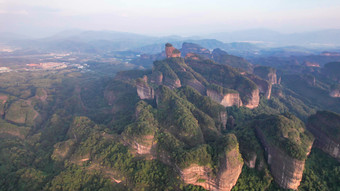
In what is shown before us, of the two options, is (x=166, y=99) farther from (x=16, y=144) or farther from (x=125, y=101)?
(x=16, y=144)

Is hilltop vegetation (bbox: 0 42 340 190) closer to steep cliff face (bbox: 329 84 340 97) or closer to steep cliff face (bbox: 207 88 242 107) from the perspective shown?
steep cliff face (bbox: 207 88 242 107)

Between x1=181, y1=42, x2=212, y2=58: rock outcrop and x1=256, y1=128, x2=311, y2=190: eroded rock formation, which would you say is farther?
x1=181, y1=42, x2=212, y2=58: rock outcrop

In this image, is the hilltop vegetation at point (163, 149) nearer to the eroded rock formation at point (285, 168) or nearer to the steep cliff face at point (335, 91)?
the eroded rock formation at point (285, 168)

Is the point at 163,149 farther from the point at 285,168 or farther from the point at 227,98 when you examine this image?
the point at 227,98

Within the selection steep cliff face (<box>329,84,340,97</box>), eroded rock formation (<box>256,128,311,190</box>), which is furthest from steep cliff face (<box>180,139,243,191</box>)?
steep cliff face (<box>329,84,340,97</box>)


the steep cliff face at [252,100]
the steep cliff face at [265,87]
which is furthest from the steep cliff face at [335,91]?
the steep cliff face at [252,100]

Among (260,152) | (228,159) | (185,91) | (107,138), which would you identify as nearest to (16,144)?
(107,138)

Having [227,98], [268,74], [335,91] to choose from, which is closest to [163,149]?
[227,98]
